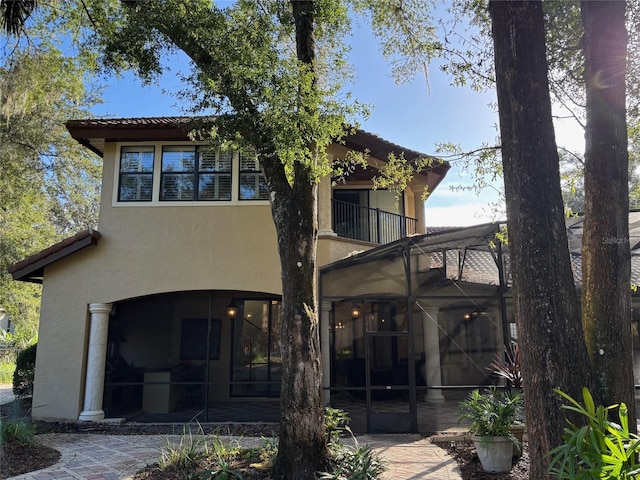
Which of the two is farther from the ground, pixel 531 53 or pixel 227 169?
pixel 227 169

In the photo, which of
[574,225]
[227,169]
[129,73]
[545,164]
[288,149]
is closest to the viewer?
[545,164]

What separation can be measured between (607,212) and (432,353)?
8.31 metres

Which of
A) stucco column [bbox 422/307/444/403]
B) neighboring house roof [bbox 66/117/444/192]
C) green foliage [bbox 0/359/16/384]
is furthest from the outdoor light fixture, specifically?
green foliage [bbox 0/359/16/384]

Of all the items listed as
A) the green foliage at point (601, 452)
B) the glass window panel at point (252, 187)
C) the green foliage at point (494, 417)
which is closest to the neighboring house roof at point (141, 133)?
the glass window panel at point (252, 187)

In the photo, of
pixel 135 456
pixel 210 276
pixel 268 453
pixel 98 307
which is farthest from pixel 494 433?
pixel 98 307

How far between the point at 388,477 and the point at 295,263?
2.94m

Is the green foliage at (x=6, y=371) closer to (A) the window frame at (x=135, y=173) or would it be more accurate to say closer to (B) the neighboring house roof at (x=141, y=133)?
(A) the window frame at (x=135, y=173)

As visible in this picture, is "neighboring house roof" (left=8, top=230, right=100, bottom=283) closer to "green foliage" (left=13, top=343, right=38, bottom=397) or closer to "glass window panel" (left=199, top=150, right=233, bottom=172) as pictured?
"glass window panel" (left=199, top=150, right=233, bottom=172)

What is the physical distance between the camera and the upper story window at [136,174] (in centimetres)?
1108

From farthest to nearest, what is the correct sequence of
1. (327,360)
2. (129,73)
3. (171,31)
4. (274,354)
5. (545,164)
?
(274,354), (327,360), (129,73), (171,31), (545,164)

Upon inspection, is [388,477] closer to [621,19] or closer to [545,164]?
[545,164]

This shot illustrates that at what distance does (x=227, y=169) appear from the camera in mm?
11078

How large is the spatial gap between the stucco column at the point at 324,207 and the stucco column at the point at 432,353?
3.41 metres

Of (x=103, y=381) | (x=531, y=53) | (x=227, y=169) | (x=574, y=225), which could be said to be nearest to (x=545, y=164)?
(x=531, y=53)
